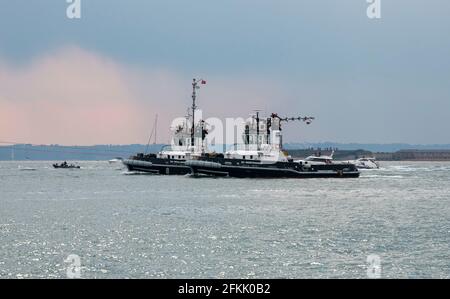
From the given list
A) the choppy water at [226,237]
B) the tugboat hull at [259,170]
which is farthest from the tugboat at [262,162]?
the choppy water at [226,237]

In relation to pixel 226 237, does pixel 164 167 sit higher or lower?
higher

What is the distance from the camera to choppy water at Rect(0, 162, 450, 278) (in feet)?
103

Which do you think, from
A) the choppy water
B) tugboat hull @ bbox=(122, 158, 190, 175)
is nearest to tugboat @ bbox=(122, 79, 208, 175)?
tugboat hull @ bbox=(122, 158, 190, 175)

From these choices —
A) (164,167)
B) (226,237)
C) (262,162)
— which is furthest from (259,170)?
(226,237)

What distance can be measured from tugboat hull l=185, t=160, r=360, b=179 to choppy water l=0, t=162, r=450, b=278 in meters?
43.7

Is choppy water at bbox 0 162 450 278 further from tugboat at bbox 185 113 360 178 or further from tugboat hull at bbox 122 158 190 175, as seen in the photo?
tugboat hull at bbox 122 158 190 175

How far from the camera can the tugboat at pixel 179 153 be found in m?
139

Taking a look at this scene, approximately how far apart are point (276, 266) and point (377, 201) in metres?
45.3

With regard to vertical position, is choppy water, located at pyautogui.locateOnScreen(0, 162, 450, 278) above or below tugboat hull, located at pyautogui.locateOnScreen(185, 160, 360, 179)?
below

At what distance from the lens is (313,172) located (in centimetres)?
12475

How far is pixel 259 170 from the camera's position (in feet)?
396

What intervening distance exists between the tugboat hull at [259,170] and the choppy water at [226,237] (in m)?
43.7

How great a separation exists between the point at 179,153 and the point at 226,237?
100318 millimetres

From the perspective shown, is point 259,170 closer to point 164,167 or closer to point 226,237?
point 164,167
